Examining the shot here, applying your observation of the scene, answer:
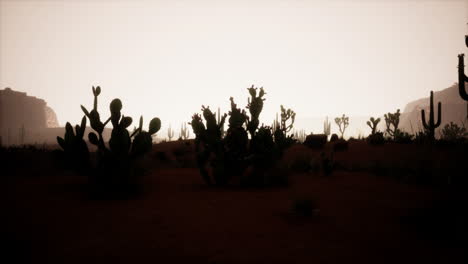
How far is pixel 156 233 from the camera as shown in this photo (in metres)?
2.90

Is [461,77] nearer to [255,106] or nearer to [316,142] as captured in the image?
[255,106]

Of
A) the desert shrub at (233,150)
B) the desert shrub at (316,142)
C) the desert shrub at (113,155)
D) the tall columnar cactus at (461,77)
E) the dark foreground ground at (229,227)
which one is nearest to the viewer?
the dark foreground ground at (229,227)

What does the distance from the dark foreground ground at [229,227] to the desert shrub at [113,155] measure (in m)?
0.35

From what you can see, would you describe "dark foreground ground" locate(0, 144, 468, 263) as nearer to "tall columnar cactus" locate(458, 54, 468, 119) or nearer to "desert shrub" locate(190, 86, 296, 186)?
"desert shrub" locate(190, 86, 296, 186)

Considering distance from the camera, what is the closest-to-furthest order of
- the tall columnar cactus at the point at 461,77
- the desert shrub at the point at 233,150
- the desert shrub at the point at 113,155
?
the desert shrub at the point at 113,155 → the desert shrub at the point at 233,150 → the tall columnar cactus at the point at 461,77

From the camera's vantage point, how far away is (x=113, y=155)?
4.78 m

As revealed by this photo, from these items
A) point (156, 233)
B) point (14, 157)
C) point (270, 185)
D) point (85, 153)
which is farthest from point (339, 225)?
point (14, 157)

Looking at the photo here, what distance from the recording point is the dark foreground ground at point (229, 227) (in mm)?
2428

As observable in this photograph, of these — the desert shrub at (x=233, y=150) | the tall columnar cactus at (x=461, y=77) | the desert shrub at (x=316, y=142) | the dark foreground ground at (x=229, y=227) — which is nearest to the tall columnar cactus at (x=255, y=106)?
the desert shrub at (x=233, y=150)

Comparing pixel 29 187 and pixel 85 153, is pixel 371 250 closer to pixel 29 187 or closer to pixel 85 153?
pixel 85 153

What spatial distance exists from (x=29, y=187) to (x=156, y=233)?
367 centimetres

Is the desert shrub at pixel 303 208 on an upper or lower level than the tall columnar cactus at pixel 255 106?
lower

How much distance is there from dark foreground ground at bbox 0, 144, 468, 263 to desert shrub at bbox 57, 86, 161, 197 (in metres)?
0.35

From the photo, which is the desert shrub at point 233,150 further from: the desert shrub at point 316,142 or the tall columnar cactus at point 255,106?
the desert shrub at point 316,142
